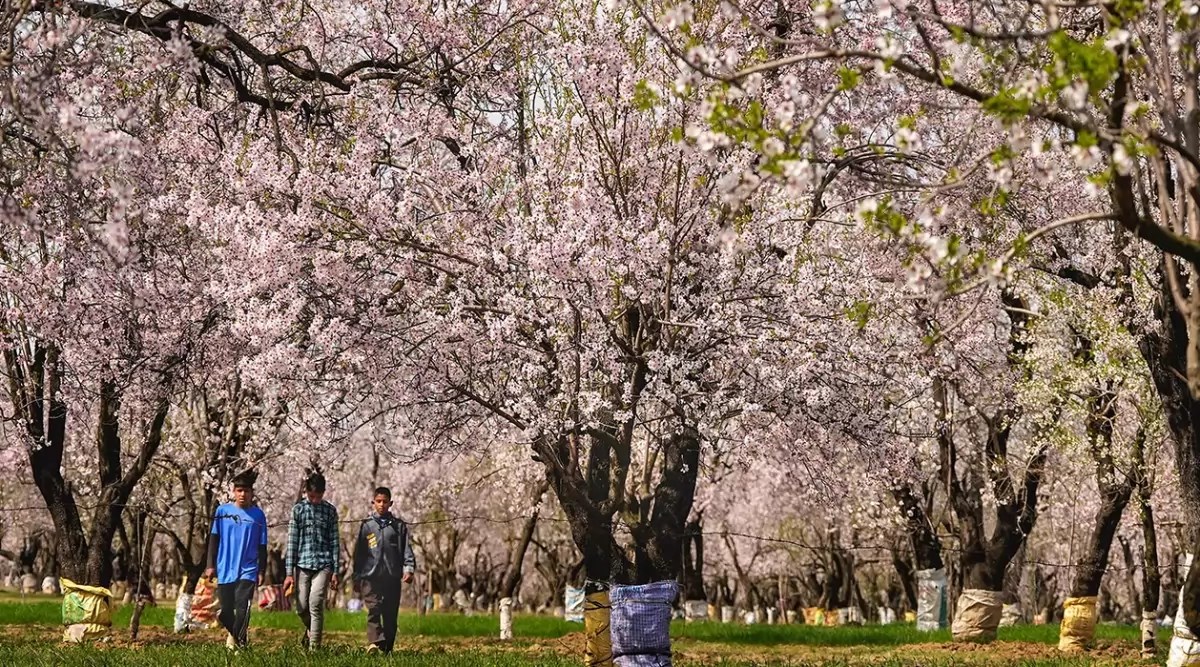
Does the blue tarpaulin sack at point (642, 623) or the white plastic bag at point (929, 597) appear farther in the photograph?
the white plastic bag at point (929, 597)

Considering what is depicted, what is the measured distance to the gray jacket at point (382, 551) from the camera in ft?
50.0

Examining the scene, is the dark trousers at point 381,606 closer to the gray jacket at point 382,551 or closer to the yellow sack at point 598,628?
the gray jacket at point 382,551

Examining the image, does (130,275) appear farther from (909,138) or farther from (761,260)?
(909,138)

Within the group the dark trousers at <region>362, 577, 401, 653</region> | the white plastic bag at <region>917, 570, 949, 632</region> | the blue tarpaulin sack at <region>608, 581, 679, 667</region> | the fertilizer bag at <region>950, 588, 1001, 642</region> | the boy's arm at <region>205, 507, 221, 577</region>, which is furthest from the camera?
the white plastic bag at <region>917, 570, 949, 632</region>

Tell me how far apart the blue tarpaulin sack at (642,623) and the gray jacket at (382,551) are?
2.65 m

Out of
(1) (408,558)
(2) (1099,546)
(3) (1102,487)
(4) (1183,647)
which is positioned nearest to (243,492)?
(1) (408,558)

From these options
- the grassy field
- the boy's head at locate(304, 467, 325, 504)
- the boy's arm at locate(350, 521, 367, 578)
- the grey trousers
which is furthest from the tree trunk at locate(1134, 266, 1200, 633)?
the grey trousers

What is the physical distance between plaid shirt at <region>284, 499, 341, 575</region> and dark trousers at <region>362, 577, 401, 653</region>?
65 centimetres

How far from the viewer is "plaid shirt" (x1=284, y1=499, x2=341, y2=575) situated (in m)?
14.6

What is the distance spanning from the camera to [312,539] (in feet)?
47.7

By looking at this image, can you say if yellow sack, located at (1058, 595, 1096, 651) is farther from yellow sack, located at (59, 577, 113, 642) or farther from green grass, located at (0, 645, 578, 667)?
yellow sack, located at (59, 577, 113, 642)

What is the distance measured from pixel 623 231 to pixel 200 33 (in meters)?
10.4

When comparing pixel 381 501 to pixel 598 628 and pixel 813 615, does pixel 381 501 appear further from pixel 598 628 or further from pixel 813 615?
pixel 813 615

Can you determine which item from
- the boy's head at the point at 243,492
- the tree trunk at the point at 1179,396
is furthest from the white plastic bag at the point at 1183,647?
the boy's head at the point at 243,492
